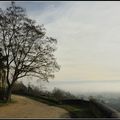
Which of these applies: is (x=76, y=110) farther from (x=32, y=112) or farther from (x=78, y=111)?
(x=32, y=112)

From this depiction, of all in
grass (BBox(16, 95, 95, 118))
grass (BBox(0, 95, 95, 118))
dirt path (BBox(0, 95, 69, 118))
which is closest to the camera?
dirt path (BBox(0, 95, 69, 118))

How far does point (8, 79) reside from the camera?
126ft

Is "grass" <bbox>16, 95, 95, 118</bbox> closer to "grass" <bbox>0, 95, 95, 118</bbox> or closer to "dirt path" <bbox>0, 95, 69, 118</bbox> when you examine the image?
"grass" <bbox>0, 95, 95, 118</bbox>

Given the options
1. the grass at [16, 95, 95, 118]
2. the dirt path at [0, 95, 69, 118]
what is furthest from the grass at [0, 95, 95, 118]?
the dirt path at [0, 95, 69, 118]

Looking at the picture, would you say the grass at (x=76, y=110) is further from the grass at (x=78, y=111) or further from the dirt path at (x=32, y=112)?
the dirt path at (x=32, y=112)

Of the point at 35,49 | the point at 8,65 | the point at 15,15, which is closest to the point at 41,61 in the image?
the point at 35,49

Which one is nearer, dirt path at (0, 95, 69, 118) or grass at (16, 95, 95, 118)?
dirt path at (0, 95, 69, 118)

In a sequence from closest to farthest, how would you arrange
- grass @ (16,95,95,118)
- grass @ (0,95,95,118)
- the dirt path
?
1. the dirt path
2. grass @ (16,95,95,118)
3. grass @ (0,95,95,118)

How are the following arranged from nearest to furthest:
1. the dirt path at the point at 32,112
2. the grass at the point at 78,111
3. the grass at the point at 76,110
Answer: the dirt path at the point at 32,112
the grass at the point at 78,111
the grass at the point at 76,110

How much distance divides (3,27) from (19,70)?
5.36 meters

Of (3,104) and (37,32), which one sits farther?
(37,32)

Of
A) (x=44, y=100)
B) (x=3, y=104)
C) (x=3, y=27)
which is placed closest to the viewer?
(x=3, y=104)

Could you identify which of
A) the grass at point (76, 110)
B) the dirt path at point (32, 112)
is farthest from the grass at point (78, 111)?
the dirt path at point (32, 112)

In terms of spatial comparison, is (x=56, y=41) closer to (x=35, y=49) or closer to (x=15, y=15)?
(x=35, y=49)
